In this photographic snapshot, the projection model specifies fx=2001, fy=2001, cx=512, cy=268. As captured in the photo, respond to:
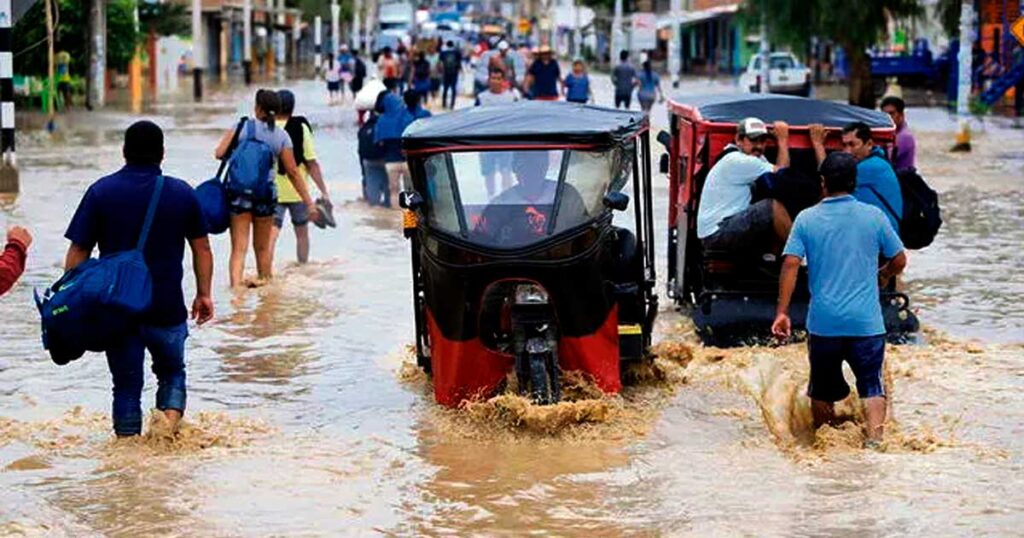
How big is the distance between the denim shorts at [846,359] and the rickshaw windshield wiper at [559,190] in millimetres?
1519

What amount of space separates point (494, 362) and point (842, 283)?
1933 mm

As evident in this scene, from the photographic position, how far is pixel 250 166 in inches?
574

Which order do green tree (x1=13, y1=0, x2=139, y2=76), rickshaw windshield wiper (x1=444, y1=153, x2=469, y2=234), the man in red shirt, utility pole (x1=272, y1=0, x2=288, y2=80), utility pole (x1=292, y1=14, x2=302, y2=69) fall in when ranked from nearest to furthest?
the man in red shirt, rickshaw windshield wiper (x1=444, y1=153, x2=469, y2=234), green tree (x1=13, y1=0, x2=139, y2=76), utility pole (x1=272, y1=0, x2=288, y2=80), utility pole (x1=292, y1=14, x2=302, y2=69)

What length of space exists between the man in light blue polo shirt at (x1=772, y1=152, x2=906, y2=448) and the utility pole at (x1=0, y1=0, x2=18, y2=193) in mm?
14578

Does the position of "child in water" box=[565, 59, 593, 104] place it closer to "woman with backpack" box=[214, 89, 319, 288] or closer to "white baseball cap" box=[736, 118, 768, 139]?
"woman with backpack" box=[214, 89, 319, 288]

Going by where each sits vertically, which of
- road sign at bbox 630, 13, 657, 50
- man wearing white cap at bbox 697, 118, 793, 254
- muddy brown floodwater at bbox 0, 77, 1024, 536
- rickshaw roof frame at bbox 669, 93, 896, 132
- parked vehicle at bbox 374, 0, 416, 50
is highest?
Answer: parked vehicle at bbox 374, 0, 416, 50

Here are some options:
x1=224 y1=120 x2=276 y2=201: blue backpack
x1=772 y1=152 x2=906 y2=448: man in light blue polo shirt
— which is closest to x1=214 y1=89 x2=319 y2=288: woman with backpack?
x1=224 y1=120 x2=276 y2=201: blue backpack

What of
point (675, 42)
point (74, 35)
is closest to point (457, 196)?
point (74, 35)

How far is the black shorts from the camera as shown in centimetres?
1254

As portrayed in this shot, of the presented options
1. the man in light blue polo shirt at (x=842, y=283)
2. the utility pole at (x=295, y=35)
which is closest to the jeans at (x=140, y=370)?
the man in light blue polo shirt at (x=842, y=283)

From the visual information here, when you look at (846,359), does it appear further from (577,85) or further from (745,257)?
(577,85)

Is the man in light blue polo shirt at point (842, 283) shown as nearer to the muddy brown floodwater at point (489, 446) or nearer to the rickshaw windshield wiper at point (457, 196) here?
the muddy brown floodwater at point (489, 446)

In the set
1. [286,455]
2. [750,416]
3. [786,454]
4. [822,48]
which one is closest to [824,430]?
[786,454]

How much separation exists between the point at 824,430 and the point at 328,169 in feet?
63.4
